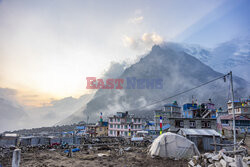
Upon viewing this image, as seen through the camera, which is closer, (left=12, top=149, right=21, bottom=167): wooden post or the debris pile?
(left=12, top=149, right=21, bottom=167): wooden post

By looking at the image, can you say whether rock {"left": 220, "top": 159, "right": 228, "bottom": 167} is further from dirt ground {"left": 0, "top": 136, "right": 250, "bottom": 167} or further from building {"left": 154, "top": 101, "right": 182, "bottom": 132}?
building {"left": 154, "top": 101, "right": 182, "bottom": 132}

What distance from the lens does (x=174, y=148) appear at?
18.7m

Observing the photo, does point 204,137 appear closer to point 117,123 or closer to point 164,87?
point 117,123

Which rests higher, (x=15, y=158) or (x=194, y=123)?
(x=15, y=158)

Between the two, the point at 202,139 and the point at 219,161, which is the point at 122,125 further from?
the point at 219,161

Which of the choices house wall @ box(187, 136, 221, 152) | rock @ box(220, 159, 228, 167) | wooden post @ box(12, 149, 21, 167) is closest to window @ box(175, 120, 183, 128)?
house wall @ box(187, 136, 221, 152)

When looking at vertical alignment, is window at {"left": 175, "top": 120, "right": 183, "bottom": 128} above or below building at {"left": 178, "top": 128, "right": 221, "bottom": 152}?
above

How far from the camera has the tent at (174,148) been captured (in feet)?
60.4

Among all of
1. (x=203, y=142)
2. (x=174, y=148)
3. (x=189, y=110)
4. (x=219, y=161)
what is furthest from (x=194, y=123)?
(x=219, y=161)

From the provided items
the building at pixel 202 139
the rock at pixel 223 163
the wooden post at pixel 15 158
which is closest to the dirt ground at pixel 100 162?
the rock at pixel 223 163

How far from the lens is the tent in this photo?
18419 mm

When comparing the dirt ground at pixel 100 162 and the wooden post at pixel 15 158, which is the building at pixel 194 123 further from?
the wooden post at pixel 15 158

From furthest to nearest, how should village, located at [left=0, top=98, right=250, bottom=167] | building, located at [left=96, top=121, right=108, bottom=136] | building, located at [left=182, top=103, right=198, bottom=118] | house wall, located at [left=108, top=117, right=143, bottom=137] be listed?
building, located at [left=96, top=121, right=108, bottom=136]
house wall, located at [left=108, top=117, right=143, bottom=137]
building, located at [left=182, top=103, right=198, bottom=118]
village, located at [left=0, top=98, right=250, bottom=167]

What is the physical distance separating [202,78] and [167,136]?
19131 cm
